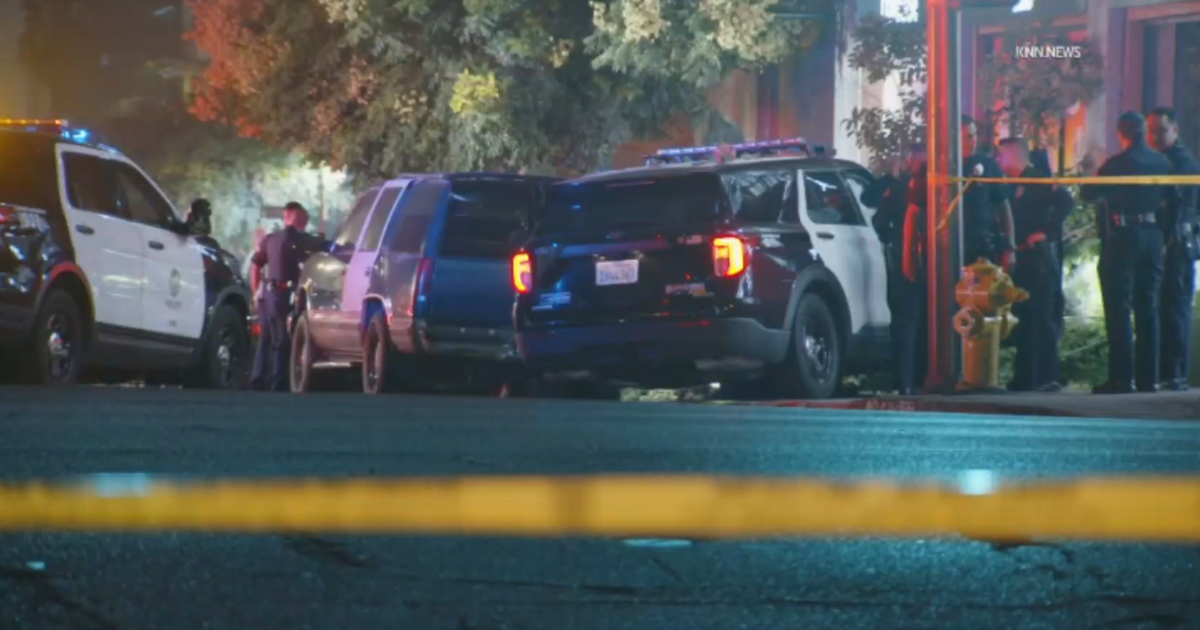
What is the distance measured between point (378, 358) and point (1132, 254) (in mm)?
5566

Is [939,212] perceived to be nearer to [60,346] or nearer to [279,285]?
[279,285]

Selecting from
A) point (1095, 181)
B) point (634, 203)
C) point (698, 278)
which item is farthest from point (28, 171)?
point (1095, 181)

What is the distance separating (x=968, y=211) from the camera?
16.8m

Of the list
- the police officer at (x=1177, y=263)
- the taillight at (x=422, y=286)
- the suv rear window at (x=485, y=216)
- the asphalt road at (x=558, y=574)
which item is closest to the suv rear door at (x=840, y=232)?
the police officer at (x=1177, y=263)


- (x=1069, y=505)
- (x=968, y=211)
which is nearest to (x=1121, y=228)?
(x=968, y=211)

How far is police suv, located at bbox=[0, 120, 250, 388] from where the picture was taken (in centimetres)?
1416

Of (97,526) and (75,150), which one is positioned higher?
(75,150)

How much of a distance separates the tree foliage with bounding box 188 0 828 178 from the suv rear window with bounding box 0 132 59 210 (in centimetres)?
732

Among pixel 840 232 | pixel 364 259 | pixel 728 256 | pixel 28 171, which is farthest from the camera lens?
pixel 364 259

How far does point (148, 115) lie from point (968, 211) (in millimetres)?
24550

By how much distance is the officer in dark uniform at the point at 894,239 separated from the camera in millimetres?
16234

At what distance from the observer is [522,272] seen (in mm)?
15578

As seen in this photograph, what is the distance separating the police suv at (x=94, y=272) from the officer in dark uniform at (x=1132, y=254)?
6.36m

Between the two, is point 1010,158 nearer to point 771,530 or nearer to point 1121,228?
point 1121,228
